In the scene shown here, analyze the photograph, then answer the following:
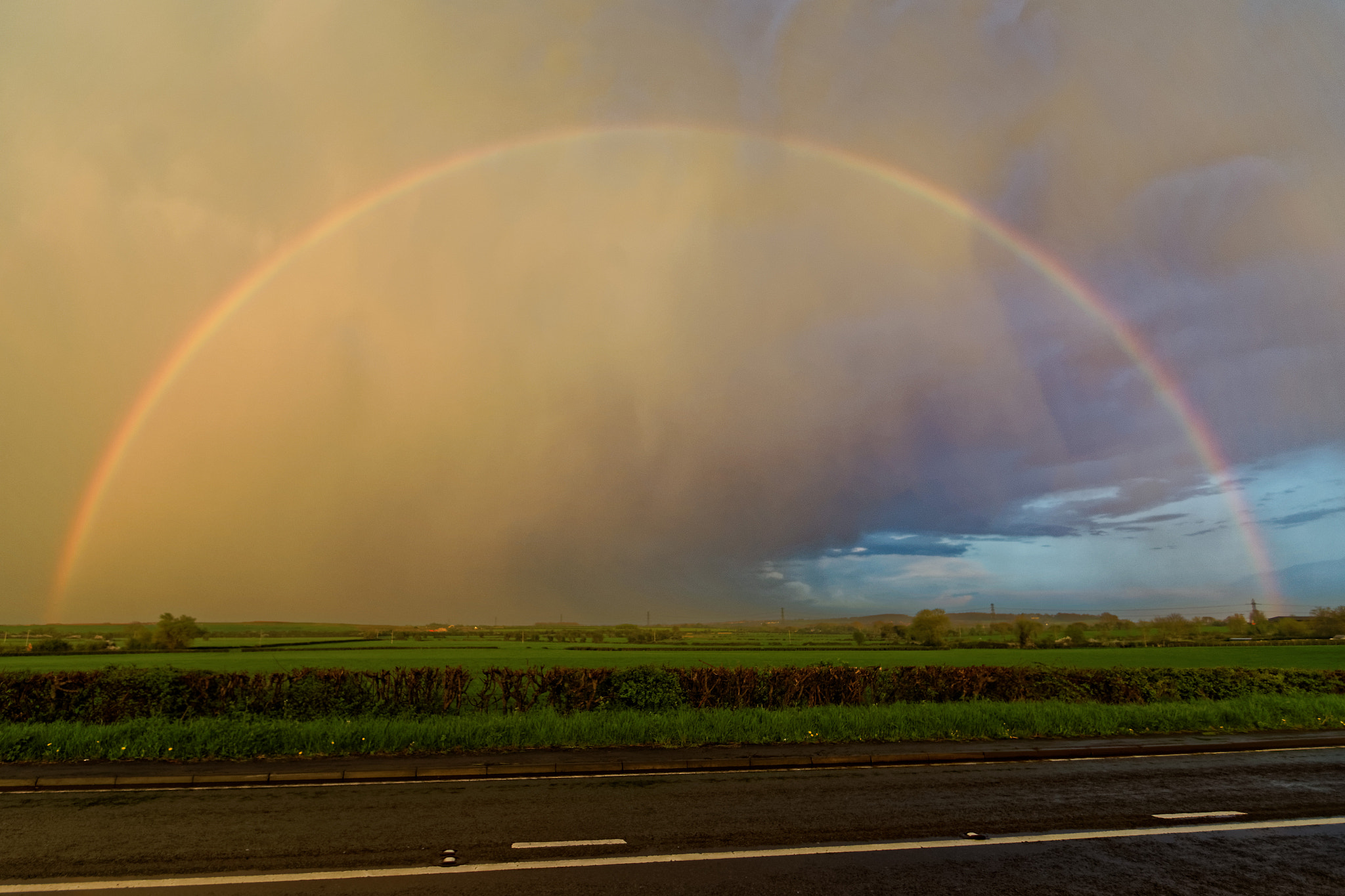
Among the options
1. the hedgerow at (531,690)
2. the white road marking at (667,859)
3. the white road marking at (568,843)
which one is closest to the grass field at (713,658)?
the hedgerow at (531,690)

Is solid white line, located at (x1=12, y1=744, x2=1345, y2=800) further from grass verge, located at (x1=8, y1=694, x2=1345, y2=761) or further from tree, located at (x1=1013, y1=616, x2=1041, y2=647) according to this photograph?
tree, located at (x1=1013, y1=616, x2=1041, y2=647)

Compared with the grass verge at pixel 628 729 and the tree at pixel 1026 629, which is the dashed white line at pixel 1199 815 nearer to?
the grass verge at pixel 628 729

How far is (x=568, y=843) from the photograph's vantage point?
8.42 metres

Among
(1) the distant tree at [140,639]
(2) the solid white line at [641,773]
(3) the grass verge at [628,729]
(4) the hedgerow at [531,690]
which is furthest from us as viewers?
(1) the distant tree at [140,639]

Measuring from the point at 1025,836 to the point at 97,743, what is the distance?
48.9 feet

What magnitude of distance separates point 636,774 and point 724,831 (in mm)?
3816

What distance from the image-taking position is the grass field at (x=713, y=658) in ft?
194

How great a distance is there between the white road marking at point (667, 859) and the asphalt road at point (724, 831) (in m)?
0.12

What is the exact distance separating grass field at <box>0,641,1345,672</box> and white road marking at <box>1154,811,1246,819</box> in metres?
44.0

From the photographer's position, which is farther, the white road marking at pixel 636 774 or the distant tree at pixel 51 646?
the distant tree at pixel 51 646

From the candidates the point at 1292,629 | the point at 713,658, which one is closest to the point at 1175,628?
the point at 1292,629

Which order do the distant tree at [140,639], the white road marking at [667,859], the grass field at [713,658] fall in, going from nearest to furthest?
1. the white road marking at [667,859]
2. the grass field at [713,658]
3. the distant tree at [140,639]

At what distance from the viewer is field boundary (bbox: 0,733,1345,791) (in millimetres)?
11406

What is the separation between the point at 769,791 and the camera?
36.4 ft
